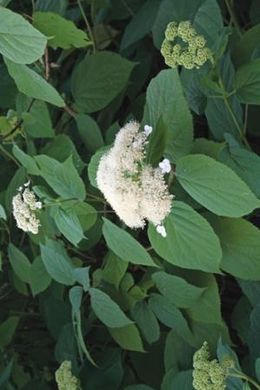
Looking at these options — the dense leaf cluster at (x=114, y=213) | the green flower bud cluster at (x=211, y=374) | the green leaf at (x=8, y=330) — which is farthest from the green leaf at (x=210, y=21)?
the green leaf at (x=8, y=330)

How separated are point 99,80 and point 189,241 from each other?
46cm

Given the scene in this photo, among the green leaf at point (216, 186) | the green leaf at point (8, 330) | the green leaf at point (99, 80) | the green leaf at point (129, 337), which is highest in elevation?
the green leaf at point (216, 186)

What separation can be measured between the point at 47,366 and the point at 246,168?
0.86 meters

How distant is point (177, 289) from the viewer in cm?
110

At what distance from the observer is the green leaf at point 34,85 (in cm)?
104

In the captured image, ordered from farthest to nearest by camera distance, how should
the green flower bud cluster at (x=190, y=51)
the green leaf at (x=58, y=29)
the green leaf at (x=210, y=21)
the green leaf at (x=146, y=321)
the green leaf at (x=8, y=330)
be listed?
the green leaf at (x=8, y=330)
the green leaf at (x=146, y=321)
the green leaf at (x=58, y=29)
the green leaf at (x=210, y=21)
the green flower bud cluster at (x=190, y=51)

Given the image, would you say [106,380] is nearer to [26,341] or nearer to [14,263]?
[14,263]

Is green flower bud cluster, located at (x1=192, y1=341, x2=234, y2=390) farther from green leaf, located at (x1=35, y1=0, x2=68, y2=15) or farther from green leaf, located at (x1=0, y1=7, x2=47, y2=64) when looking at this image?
green leaf, located at (x1=35, y1=0, x2=68, y2=15)

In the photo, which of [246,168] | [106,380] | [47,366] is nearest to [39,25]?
[246,168]

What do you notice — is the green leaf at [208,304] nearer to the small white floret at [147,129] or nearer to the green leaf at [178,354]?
the green leaf at [178,354]

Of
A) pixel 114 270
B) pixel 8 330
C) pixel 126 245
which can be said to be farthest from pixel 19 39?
pixel 8 330

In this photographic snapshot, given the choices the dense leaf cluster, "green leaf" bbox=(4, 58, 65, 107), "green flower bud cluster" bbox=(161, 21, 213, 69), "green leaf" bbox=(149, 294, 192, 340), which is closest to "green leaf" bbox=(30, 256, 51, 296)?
the dense leaf cluster

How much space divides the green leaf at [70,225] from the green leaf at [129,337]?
240 millimetres

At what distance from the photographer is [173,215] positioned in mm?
950
